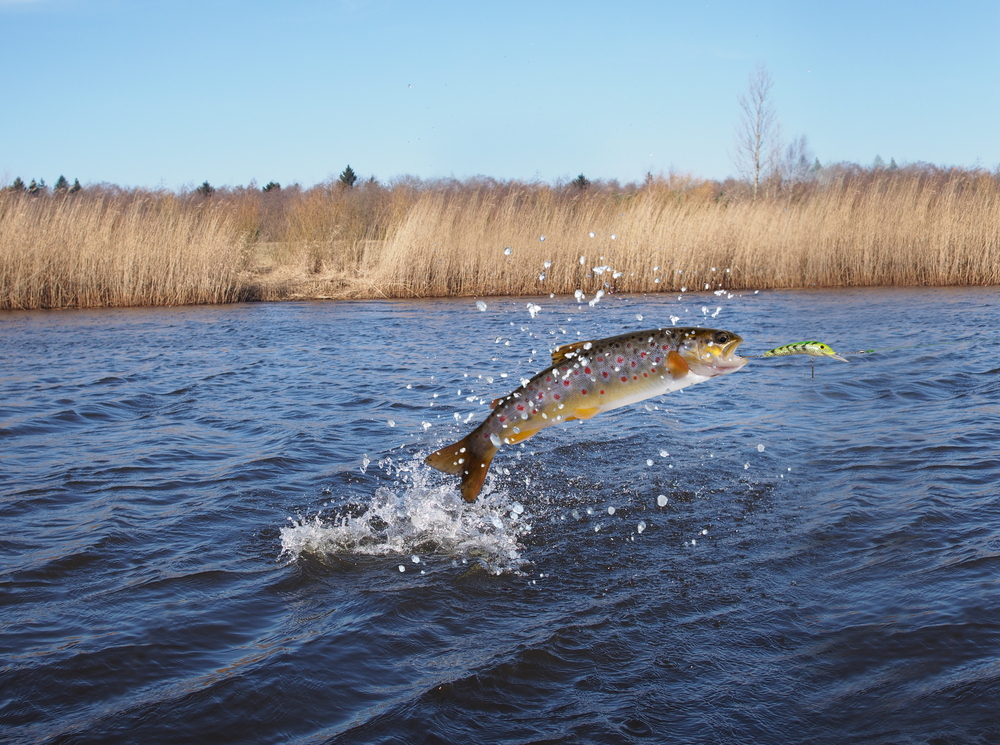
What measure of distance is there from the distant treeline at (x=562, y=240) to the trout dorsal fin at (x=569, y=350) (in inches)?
549

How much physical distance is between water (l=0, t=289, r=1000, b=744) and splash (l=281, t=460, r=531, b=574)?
2 cm

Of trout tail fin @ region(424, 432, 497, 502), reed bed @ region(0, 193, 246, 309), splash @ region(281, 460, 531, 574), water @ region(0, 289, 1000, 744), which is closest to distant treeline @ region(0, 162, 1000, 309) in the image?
reed bed @ region(0, 193, 246, 309)

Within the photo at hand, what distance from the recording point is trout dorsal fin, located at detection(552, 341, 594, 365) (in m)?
3.68

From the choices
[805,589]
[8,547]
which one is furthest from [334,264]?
[805,589]

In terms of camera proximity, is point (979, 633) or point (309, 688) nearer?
point (309, 688)

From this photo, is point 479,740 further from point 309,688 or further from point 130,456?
point 130,456

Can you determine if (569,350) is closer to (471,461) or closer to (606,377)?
(606,377)

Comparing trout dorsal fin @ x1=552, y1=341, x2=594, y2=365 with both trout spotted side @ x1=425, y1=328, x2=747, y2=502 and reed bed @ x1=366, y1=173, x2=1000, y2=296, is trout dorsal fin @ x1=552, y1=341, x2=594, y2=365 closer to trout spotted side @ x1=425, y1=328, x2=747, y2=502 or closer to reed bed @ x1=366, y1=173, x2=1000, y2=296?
trout spotted side @ x1=425, y1=328, x2=747, y2=502

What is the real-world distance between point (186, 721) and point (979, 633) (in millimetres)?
3158

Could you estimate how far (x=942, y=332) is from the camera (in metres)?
12.5

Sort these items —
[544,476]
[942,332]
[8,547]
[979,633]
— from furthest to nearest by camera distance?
[942,332], [544,476], [8,547], [979,633]

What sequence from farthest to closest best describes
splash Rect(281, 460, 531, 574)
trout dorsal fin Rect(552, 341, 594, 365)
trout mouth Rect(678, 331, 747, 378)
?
splash Rect(281, 460, 531, 574)
trout dorsal fin Rect(552, 341, 594, 365)
trout mouth Rect(678, 331, 747, 378)

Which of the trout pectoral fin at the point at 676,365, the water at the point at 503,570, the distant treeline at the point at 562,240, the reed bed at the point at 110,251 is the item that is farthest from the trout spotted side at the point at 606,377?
the reed bed at the point at 110,251

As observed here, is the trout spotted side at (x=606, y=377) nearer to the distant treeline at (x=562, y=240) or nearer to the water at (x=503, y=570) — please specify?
the water at (x=503, y=570)
